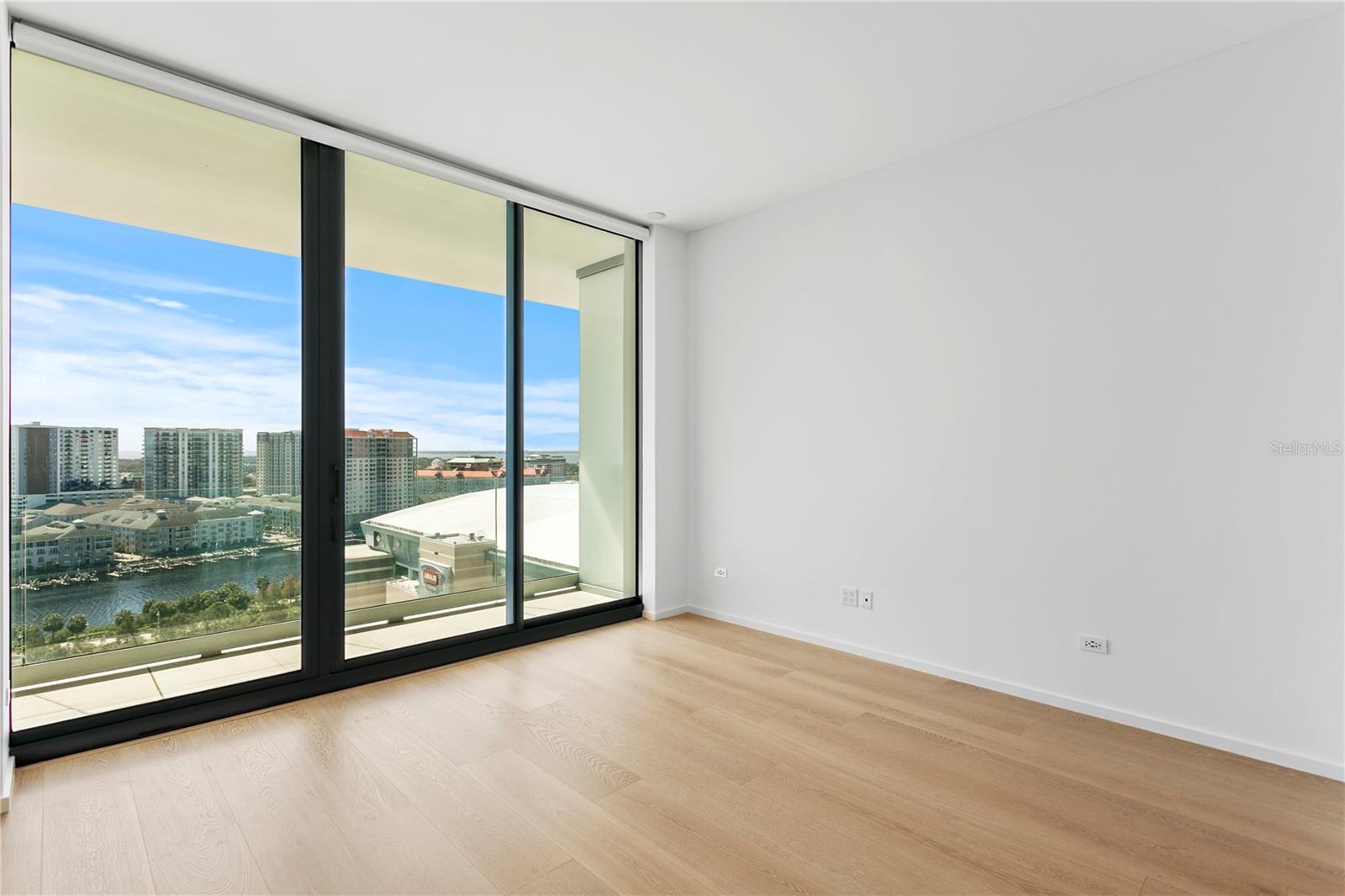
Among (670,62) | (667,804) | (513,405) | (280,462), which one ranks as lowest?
(667,804)

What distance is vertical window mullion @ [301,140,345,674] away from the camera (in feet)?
10.5

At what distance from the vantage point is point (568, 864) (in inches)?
75.5

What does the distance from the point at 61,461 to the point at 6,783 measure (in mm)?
1170

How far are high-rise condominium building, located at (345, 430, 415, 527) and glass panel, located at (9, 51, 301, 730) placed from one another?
27 centimetres

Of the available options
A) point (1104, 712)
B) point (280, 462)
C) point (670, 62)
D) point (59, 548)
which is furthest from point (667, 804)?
A: point (670, 62)

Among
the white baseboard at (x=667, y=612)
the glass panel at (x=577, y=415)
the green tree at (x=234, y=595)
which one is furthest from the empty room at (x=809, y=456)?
the white baseboard at (x=667, y=612)

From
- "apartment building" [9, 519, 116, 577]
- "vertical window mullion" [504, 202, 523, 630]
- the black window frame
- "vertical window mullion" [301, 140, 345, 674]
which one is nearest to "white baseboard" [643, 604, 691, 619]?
"vertical window mullion" [504, 202, 523, 630]

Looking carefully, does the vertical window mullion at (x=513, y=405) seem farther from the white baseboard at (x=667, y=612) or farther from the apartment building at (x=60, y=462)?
the apartment building at (x=60, y=462)

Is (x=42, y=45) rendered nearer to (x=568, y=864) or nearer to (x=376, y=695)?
(x=376, y=695)

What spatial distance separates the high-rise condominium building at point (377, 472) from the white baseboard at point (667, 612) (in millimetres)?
1904

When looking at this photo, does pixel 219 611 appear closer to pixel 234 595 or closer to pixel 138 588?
pixel 234 595

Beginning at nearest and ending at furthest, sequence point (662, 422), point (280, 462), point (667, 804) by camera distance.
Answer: point (667, 804)
point (280, 462)
point (662, 422)

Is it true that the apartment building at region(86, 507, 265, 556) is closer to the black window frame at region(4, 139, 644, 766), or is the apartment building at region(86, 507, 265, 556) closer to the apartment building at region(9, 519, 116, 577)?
the apartment building at region(9, 519, 116, 577)

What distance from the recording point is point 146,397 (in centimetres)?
283
